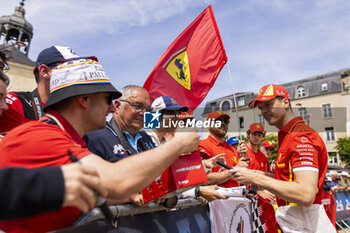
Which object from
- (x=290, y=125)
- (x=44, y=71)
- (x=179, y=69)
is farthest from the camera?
(x=179, y=69)

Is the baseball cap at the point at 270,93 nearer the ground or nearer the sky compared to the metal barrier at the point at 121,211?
nearer the sky

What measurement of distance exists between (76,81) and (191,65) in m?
5.01

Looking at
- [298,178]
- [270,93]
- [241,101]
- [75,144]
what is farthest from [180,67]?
[241,101]

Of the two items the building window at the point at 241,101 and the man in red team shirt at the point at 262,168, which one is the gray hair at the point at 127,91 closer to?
the man in red team shirt at the point at 262,168

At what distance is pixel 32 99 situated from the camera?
2730 millimetres

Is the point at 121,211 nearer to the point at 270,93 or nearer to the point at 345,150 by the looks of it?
the point at 270,93

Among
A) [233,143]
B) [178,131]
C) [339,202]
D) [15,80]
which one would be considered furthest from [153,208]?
[15,80]

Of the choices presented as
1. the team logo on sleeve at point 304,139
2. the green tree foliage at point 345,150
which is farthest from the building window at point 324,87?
the team logo on sleeve at point 304,139

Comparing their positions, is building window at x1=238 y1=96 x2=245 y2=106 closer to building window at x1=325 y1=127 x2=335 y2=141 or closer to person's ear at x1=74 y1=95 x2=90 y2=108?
building window at x1=325 y1=127 x2=335 y2=141

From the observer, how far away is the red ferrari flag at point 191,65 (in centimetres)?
620

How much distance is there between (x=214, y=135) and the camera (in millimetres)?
4934

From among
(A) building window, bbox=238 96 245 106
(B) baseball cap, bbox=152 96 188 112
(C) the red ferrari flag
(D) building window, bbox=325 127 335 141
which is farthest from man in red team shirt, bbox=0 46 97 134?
(A) building window, bbox=238 96 245 106

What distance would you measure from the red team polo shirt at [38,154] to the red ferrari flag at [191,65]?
191 inches

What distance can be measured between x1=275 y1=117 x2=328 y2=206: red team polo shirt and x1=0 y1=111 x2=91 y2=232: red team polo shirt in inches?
84.0
